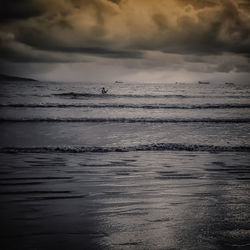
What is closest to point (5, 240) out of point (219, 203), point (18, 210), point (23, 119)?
point (18, 210)

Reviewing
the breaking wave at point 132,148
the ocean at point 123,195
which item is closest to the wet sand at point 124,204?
the ocean at point 123,195

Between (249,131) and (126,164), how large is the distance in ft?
30.3

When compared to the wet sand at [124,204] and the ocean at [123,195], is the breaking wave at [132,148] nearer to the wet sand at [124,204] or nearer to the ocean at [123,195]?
the ocean at [123,195]

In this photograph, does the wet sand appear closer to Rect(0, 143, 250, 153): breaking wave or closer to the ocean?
the ocean

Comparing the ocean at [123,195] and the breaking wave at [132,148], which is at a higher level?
the breaking wave at [132,148]

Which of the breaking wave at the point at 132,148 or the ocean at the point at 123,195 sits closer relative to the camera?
the ocean at the point at 123,195

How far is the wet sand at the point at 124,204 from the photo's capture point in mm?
3412

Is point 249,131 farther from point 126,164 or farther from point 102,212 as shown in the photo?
point 102,212

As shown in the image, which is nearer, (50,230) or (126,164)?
(50,230)

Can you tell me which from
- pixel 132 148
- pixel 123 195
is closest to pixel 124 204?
pixel 123 195

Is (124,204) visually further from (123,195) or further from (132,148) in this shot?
(132,148)

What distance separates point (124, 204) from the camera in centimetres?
464

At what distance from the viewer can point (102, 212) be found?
169 inches

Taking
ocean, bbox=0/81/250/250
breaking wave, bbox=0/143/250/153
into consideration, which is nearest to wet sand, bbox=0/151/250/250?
ocean, bbox=0/81/250/250
